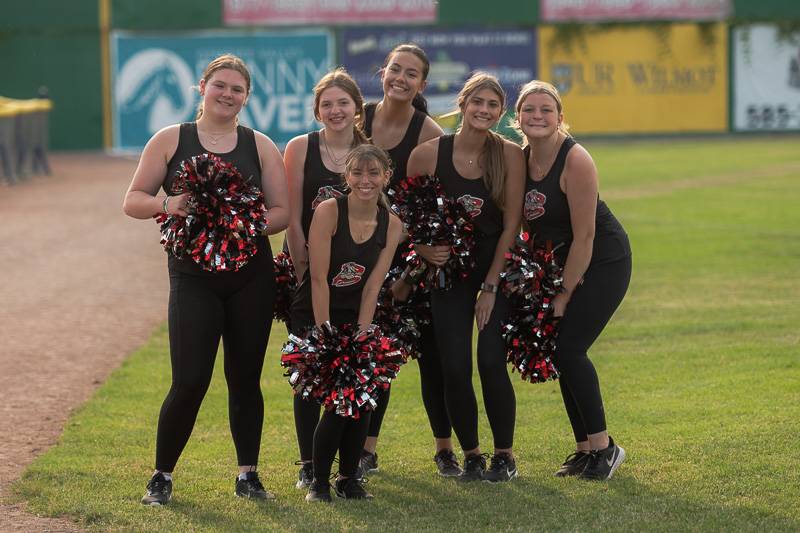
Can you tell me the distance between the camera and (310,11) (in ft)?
105

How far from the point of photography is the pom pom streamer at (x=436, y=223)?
17.3 ft

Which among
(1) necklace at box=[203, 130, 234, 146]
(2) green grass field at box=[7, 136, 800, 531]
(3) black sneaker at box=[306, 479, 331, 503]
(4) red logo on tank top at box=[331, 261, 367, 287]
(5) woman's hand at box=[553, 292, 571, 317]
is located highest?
(1) necklace at box=[203, 130, 234, 146]

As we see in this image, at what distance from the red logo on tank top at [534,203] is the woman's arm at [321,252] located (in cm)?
83

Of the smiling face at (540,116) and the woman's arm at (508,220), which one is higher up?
the smiling face at (540,116)

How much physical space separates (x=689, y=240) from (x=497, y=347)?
958cm

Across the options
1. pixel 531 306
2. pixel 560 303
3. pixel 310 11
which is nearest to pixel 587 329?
pixel 560 303

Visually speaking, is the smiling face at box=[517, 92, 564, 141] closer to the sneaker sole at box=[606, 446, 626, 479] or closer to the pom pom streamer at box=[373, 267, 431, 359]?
the pom pom streamer at box=[373, 267, 431, 359]

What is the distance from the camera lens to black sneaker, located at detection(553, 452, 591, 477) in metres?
5.47

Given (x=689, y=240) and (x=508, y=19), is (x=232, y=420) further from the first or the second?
(x=508, y=19)

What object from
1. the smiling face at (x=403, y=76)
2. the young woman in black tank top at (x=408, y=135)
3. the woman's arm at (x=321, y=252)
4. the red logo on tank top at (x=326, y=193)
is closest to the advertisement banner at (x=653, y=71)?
the young woman in black tank top at (x=408, y=135)

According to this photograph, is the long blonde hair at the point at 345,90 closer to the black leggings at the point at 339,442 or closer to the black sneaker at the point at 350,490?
the black leggings at the point at 339,442

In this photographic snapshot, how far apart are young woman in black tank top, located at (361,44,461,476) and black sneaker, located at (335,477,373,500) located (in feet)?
0.90

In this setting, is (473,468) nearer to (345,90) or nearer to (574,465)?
(574,465)

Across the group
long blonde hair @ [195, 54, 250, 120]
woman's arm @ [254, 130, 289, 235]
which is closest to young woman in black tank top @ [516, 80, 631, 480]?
woman's arm @ [254, 130, 289, 235]
